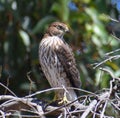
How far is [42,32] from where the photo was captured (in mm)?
7824

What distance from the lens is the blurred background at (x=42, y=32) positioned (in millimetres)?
7531

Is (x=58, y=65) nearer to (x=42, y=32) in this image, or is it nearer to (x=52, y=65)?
(x=52, y=65)

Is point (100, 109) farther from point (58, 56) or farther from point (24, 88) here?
point (24, 88)

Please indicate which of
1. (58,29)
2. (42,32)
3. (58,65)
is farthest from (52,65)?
(42,32)

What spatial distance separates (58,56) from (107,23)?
1.82 m

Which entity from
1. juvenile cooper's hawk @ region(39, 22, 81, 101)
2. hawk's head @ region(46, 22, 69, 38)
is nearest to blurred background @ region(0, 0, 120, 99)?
hawk's head @ region(46, 22, 69, 38)

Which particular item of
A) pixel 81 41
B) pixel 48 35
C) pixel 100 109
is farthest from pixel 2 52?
pixel 100 109

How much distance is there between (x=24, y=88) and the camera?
7.95m

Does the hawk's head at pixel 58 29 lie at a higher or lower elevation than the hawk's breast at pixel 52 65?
higher

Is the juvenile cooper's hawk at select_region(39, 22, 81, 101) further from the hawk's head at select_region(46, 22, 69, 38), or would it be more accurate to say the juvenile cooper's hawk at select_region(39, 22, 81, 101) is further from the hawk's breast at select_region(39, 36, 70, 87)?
the hawk's head at select_region(46, 22, 69, 38)

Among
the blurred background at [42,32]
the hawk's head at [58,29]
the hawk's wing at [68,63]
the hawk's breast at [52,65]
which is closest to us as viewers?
the hawk's breast at [52,65]

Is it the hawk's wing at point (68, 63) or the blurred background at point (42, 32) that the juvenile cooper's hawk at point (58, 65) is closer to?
the hawk's wing at point (68, 63)

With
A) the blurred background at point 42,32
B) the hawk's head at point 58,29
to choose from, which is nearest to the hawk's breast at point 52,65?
the hawk's head at point 58,29

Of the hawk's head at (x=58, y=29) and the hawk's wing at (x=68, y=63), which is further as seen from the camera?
the hawk's head at (x=58, y=29)
